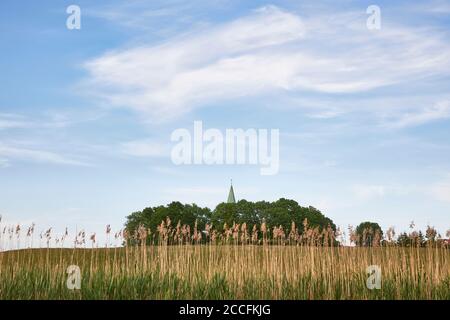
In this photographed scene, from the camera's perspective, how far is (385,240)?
14219 mm

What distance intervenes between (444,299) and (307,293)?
267 centimetres
